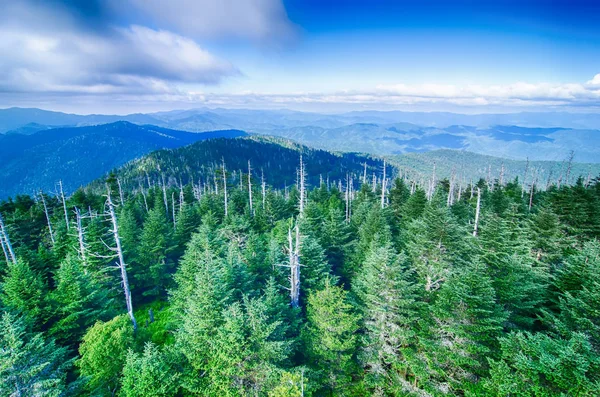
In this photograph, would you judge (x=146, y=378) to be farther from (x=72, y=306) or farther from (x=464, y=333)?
(x=464, y=333)

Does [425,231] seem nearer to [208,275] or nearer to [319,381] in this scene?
[319,381]

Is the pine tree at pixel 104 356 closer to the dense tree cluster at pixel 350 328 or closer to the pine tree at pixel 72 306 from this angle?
the dense tree cluster at pixel 350 328

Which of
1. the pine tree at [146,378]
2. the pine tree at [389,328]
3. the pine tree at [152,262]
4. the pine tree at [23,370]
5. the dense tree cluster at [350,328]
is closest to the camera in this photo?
the pine tree at [23,370]

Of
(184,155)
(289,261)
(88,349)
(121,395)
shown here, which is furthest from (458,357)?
(184,155)

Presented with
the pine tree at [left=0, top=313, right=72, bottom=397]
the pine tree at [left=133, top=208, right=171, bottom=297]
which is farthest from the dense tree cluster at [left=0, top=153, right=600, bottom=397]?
the pine tree at [left=133, top=208, right=171, bottom=297]

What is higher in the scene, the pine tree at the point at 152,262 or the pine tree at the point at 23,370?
the pine tree at the point at 23,370

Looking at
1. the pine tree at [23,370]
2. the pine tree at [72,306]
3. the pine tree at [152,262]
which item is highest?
the pine tree at [23,370]

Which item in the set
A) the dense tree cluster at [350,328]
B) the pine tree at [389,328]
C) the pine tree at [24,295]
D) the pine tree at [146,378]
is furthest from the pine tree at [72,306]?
the pine tree at [389,328]

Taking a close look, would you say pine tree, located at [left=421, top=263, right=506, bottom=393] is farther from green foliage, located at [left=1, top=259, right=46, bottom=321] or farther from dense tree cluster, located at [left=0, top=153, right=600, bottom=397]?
green foliage, located at [left=1, top=259, right=46, bottom=321]

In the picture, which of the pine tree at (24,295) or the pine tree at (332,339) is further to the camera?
the pine tree at (24,295)

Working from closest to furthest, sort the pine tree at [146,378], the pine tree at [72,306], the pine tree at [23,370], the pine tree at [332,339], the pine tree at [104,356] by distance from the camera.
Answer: the pine tree at [23,370]
the pine tree at [146,378]
the pine tree at [104,356]
the pine tree at [332,339]
the pine tree at [72,306]

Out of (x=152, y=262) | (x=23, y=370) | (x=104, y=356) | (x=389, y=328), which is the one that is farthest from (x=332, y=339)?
(x=152, y=262)
